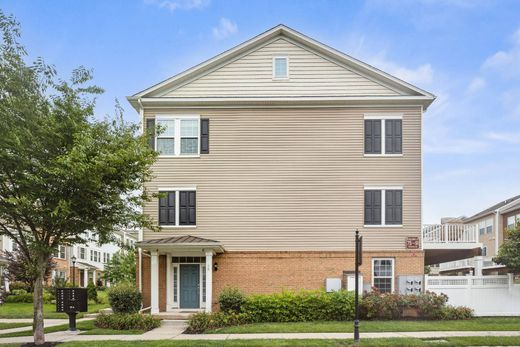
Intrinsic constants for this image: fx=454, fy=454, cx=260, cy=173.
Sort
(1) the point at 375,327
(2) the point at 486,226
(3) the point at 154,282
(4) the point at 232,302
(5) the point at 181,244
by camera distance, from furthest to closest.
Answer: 1. (2) the point at 486,226
2. (3) the point at 154,282
3. (5) the point at 181,244
4. (4) the point at 232,302
5. (1) the point at 375,327

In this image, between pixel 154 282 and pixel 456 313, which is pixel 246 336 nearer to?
pixel 154 282

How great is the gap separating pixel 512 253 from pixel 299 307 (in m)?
8.53

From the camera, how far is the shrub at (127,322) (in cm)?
1473

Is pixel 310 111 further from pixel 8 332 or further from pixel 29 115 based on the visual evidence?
pixel 8 332

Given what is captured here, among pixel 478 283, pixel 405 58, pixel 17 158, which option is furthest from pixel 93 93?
pixel 478 283

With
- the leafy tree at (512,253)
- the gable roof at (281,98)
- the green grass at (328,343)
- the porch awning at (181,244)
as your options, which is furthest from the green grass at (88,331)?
the leafy tree at (512,253)

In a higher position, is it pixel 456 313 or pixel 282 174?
pixel 282 174

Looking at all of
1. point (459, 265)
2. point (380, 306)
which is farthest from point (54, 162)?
point (459, 265)

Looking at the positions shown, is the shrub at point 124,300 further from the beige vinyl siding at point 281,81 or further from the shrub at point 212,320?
the beige vinyl siding at point 281,81

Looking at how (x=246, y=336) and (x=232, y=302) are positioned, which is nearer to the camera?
(x=246, y=336)

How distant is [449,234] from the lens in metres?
19.6

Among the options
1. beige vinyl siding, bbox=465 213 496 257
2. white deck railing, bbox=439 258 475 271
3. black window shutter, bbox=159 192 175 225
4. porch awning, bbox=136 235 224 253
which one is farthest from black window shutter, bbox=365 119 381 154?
beige vinyl siding, bbox=465 213 496 257

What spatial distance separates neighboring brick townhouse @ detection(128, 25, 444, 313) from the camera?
60.0ft

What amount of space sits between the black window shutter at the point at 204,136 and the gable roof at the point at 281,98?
918 millimetres
